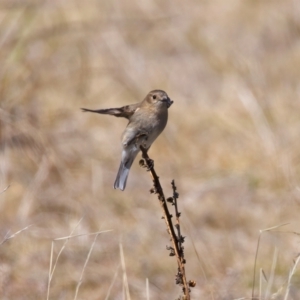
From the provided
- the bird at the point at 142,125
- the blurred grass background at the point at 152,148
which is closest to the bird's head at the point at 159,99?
the bird at the point at 142,125

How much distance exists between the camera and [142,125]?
3322 millimetres

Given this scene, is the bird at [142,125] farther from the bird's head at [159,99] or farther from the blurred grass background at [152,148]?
the blurred grass background at [152,148]

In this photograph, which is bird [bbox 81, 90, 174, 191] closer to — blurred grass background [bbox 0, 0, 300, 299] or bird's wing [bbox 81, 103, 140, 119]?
bird's wing [bbox 81, 103, 140, 119]

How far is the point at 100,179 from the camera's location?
19.1 ft

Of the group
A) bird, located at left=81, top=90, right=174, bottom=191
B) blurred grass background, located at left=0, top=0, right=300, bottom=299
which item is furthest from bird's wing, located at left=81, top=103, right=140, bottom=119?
blurred grass background, located at left=0, top=0, right=300, bottom=299

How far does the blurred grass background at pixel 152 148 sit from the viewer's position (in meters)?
4.73

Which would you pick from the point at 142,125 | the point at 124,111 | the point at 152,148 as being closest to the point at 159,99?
the point at 142,125

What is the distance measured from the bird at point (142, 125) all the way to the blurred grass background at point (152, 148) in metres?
0.70

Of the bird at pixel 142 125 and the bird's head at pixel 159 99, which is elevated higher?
the bird's head at pixel 159 99

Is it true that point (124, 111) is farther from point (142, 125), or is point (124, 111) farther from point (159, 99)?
point (159, 99)

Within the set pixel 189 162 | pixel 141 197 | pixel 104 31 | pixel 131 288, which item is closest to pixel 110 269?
pixel 131 288

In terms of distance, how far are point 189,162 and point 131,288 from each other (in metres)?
2.11

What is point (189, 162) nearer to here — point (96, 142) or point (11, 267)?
point (96, 142)

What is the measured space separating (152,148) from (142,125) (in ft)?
9.85
